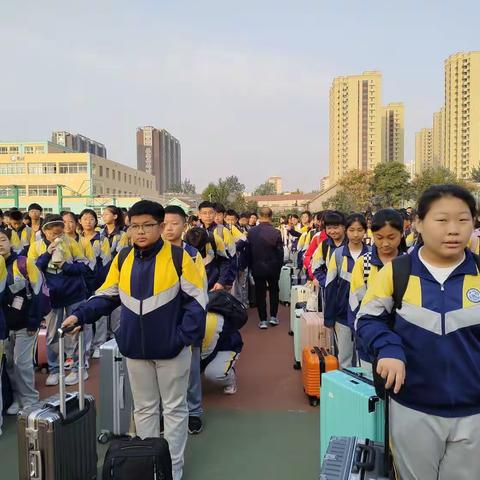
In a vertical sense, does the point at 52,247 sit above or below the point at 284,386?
above

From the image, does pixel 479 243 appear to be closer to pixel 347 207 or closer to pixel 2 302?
pixel 2 302

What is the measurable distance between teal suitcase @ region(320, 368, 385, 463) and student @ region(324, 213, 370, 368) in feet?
2.75

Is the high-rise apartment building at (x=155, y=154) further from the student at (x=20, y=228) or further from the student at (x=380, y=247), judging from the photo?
the student at (x=380, y=247)

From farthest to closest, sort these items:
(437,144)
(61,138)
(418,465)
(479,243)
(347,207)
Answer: (61,138)
(437,144)
(347,207)
(479,243)
(418,465)

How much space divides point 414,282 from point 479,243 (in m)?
2.10

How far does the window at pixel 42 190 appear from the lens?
6012 centimetres

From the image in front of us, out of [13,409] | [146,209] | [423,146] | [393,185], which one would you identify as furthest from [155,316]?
[423,146]

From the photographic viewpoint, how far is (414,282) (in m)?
1.79

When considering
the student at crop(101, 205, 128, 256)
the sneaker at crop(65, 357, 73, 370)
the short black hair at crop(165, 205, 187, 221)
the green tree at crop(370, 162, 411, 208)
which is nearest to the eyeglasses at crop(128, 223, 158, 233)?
the short black hair at crop(165, 205, 187, 221)

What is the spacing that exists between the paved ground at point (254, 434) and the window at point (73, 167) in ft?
197

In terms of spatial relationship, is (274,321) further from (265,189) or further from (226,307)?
(265,189)

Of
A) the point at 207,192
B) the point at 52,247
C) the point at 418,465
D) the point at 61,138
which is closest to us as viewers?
the point at 418,465

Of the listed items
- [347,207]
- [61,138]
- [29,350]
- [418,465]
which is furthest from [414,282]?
[61,138]

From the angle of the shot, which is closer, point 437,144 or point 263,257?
point 263,257
